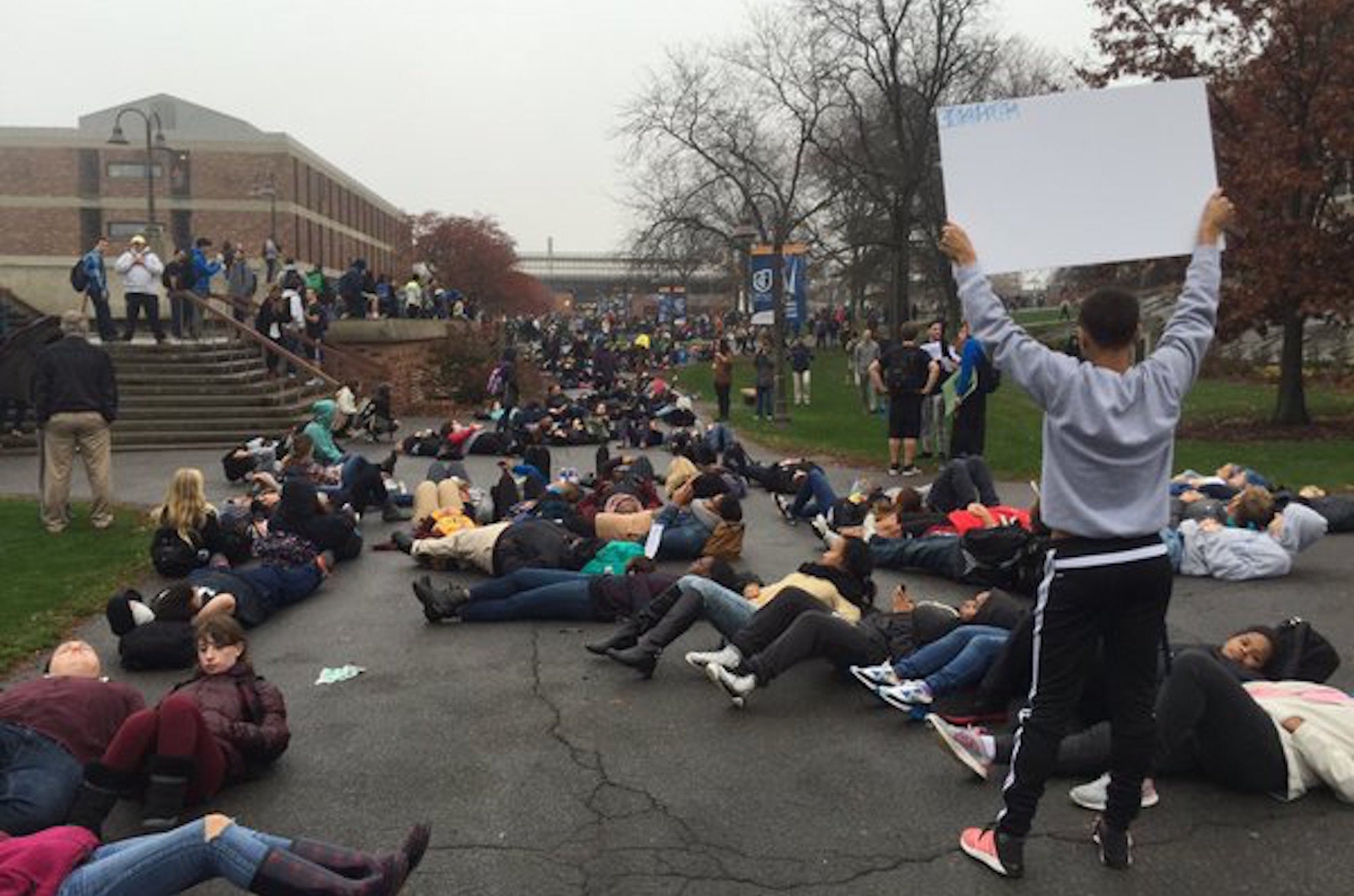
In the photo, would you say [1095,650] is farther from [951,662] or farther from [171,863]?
[171,863]

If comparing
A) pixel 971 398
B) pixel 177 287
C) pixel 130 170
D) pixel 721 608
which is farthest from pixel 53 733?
pixel 130 170

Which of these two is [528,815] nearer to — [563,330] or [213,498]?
[213,498]

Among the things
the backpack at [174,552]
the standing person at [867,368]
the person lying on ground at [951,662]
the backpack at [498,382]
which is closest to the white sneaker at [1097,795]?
the person lying on ground at [951,662]

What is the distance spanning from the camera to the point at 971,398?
12.5m

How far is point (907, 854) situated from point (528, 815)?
4.99 feet

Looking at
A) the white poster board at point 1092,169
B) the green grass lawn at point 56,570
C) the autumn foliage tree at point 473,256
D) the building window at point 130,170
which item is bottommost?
the green grass lawn at point 56,570

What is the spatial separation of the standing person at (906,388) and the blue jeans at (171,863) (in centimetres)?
1110

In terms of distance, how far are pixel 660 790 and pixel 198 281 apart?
2256 centimetres

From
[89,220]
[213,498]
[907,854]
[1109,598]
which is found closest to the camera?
[1109,598]

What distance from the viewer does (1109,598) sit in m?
3.39

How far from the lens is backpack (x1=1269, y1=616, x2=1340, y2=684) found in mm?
5016

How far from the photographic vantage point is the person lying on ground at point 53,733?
12.6 feet

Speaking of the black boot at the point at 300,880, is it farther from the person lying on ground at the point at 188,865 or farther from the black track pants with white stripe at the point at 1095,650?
the black track pants with white stripe at the point at 1095,650

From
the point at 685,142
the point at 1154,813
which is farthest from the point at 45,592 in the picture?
the point at 685,142
